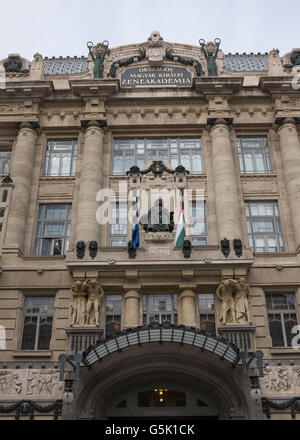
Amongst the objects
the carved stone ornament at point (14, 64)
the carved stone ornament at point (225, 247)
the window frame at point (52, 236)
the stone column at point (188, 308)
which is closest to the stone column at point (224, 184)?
the carved stone ornament at point (225, 247)

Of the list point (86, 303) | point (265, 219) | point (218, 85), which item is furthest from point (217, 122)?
point (86, 303)

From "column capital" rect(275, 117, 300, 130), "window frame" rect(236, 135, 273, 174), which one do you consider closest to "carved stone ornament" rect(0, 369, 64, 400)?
"window frame" rect(236, 135, 273, 174)

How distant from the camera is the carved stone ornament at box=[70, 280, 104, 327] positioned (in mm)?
21797

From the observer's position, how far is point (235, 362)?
65.6ft

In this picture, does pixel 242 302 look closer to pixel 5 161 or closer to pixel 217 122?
pixel 217 122

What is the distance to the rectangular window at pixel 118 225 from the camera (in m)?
25.2

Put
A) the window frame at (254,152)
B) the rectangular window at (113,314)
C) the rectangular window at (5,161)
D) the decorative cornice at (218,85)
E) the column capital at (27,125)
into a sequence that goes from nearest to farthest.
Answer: the rectangular window at (113,314)
the window frame at (254,152)
the rectangular window at (5,161)
the column capital at (27,125)
the decorative cornice at (218,85)

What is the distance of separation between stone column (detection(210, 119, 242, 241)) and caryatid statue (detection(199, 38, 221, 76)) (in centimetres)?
387

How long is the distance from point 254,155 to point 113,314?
12.3 m

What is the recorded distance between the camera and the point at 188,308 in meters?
22.5

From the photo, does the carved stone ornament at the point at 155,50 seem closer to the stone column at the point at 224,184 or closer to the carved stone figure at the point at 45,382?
the stone column at the point at 224,184

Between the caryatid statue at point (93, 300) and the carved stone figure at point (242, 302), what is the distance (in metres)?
6.16

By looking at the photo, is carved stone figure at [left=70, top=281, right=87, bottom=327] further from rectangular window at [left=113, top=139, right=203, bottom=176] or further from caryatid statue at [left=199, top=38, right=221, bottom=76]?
caryatid statue at [left=199, top=38, right=221, bottom=76]

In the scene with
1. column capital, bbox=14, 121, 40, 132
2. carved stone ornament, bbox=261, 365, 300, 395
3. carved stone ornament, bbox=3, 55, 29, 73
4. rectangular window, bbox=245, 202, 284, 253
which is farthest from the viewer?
carved stone ornament, bbox=3, 55, 29, 73
